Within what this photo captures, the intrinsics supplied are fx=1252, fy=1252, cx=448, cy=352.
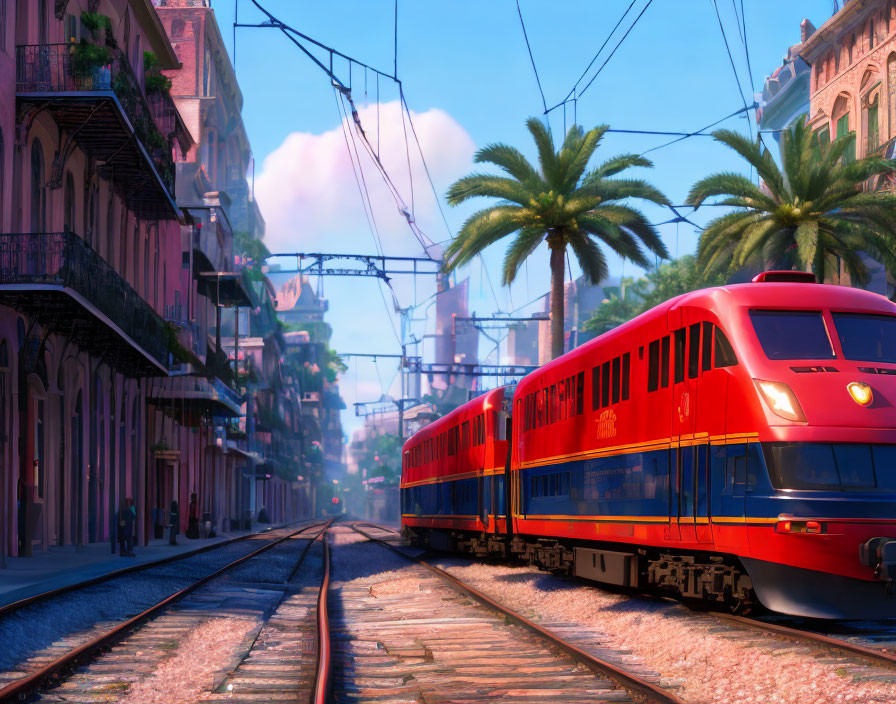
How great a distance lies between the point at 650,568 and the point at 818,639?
5.17 meters

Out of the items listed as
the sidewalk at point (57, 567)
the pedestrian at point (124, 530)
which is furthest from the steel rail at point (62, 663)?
the pedestrian at point (124, 530)

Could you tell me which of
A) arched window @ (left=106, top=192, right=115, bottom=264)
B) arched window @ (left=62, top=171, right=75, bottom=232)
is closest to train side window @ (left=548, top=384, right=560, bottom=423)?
arched window @ (left=62, top=171, right=75, bottom=232)

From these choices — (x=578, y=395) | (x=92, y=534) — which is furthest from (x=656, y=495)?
(x=92, y=534)

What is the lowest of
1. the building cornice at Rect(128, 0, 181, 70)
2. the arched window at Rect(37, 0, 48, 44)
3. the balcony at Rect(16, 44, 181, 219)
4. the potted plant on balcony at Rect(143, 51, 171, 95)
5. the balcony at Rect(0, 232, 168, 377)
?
the balcony at Rect(0, 232, 168, 377)

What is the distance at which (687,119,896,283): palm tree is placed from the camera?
3191 centimetres

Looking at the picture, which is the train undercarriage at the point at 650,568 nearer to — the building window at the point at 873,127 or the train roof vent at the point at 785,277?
the train roof vent at the point at 785,277

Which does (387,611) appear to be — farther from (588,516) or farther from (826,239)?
(826,239)

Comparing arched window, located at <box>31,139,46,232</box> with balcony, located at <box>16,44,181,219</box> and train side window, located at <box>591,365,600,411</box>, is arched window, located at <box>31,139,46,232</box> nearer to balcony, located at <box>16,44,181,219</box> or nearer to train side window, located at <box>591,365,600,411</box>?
balcony, located at <box>16,44,181,219</box>

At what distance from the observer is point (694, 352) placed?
14.6 metres

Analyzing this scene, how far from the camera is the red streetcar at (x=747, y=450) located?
40.0 ft

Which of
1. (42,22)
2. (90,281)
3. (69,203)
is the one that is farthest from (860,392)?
(69,203)

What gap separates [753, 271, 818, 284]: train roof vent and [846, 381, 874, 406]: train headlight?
2578mm

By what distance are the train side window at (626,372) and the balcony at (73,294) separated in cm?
1296

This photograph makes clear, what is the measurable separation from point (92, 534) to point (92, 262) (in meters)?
10.5
